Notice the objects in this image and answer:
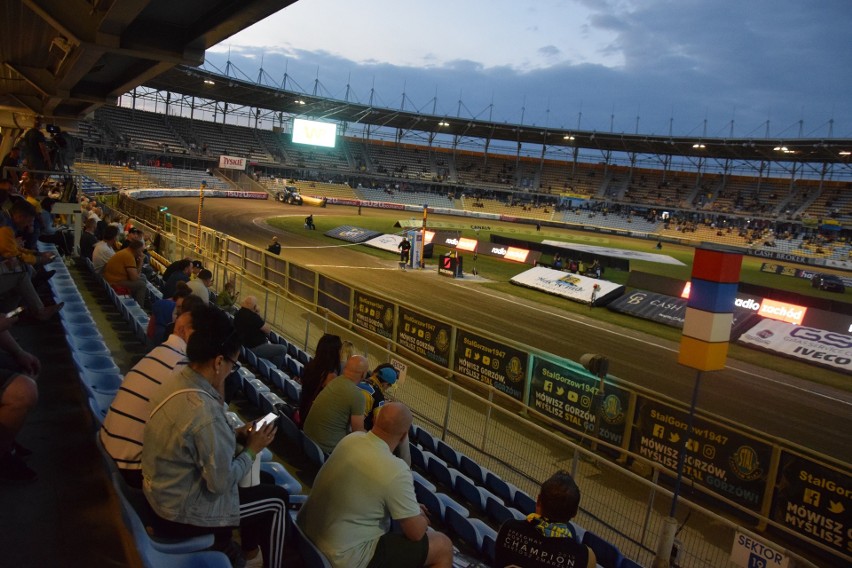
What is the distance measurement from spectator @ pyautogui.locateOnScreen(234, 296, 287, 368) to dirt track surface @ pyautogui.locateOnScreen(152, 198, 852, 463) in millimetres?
4196

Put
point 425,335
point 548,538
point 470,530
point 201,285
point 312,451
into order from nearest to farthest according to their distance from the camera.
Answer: point 548,538 < point 470,530 < point 312,451 < point 201,285 < point 425,335

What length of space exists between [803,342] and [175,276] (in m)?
19.6

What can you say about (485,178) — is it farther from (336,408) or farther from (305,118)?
(336,408)

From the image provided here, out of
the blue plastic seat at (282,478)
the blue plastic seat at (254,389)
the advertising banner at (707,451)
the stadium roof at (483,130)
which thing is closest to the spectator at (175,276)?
the blue plastic seat at (254,389)

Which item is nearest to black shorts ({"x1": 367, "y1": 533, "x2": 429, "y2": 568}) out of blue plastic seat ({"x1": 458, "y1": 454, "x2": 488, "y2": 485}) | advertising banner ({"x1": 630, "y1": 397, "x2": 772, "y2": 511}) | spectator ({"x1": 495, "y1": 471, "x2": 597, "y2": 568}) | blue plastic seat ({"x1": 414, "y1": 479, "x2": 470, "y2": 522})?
spectator ({"x1": 495, "y1": 471, "x2": 597, "y2": 568})

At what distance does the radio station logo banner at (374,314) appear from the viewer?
46.0 ft

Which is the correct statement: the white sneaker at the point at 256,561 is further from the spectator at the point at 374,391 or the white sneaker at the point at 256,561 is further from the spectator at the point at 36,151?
the spectator at the point at 36,151

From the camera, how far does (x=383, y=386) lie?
7.27m

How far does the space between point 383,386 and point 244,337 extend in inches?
115

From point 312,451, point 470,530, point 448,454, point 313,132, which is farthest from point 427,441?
point 313,132

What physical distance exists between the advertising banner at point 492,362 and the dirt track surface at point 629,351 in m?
0.47

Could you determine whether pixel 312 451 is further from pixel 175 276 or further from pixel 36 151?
pixel 36 151

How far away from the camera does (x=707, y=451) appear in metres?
8.48

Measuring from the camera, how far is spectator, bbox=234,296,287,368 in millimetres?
8922
